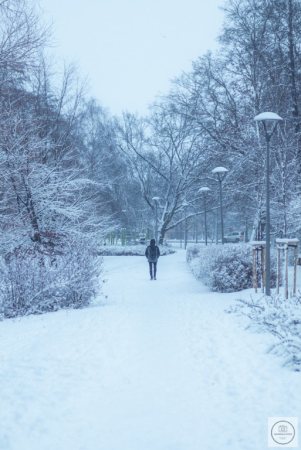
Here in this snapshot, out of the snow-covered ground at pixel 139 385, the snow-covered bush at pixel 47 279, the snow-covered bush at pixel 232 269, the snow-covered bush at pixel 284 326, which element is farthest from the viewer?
the snow-covered bush at pixel 232 269

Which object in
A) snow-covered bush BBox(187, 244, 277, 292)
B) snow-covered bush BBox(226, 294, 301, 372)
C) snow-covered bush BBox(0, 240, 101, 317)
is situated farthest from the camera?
snow-covered bush BBox(187, 244, 277, 292)

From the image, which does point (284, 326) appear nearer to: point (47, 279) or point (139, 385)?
point (139, 385)

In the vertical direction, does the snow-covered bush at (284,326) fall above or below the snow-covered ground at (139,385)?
above

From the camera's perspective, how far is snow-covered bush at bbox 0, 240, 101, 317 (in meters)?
10.8

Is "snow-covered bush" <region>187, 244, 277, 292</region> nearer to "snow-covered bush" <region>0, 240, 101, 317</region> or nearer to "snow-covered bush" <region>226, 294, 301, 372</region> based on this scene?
"snow-covered bush" <region>0, 240, 101, 317</region>

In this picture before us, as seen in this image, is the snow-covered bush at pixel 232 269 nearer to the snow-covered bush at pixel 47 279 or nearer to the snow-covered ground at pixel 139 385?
the snow-covered bush at pixel 47 279

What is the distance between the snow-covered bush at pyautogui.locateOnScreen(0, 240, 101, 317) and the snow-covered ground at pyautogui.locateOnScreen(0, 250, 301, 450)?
112cm

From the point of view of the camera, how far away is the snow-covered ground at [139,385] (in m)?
4.15

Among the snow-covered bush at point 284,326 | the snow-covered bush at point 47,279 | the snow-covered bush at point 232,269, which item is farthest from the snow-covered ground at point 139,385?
the snow-covered bush at point 232,269

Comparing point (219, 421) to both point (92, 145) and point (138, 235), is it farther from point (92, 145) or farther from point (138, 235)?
point (138, 235)

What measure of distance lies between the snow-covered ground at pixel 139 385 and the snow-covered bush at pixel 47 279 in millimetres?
Result: 1116

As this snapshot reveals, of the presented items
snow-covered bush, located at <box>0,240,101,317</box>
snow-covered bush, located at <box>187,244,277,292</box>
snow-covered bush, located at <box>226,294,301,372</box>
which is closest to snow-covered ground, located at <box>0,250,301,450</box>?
snow-covered bush, located at <box>226,294,301,372</box>

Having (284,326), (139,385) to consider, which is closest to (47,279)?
(139,385)

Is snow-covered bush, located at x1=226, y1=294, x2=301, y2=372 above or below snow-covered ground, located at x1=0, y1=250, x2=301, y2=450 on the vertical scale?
above
